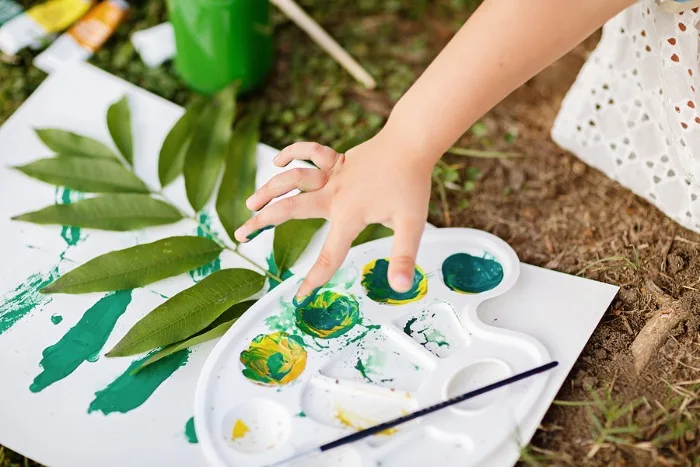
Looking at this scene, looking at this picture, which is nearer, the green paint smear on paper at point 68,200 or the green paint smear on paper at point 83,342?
the green paint smear on paper at point 83,342

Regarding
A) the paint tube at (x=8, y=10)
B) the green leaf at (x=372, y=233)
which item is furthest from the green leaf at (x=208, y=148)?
the paint tube at (x=8, y=10)

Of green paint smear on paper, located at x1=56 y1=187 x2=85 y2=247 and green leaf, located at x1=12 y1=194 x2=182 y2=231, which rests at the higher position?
green leaf, located at x1=12 y1=194 x2=182 y2=231

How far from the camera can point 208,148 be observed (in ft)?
3.76

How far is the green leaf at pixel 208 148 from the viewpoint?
43.3 inches

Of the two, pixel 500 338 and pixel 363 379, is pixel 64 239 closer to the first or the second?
pixel 363 379

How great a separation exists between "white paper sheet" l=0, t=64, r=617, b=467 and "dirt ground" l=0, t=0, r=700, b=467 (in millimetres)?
51

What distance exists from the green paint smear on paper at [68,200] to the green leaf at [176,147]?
13cm

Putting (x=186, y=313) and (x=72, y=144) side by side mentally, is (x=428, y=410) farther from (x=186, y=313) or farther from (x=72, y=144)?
(x=72, y=144)

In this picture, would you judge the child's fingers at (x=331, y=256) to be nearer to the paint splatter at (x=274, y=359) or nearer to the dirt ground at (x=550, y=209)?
the paint splatter at (x=274, y=359)

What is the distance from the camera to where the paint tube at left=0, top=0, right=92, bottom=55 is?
1.33m

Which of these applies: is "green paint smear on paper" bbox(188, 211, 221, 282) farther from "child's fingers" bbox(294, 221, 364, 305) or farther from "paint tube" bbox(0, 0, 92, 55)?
"paint tube" bbox(0, 0, 92, 55)

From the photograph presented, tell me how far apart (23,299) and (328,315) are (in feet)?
1.35

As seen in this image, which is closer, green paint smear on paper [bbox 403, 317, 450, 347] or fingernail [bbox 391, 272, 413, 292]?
fingernail [bbox 391, 272, 413, 292]

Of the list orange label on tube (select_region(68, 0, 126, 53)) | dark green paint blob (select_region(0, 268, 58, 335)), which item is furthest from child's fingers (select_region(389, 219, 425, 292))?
orange label on tube (select_region(68, 0, 126, 53))
